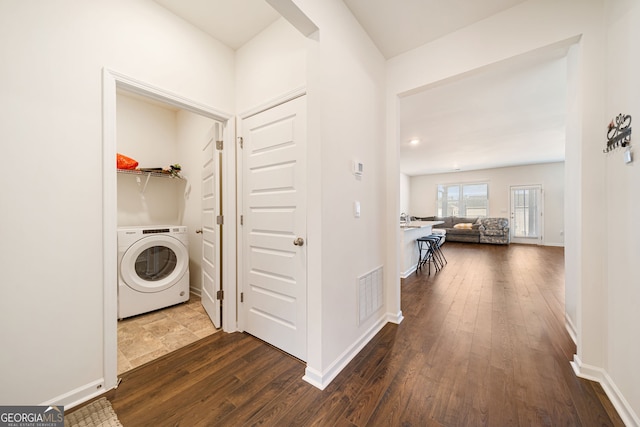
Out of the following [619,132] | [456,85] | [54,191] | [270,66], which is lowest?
[54,191]

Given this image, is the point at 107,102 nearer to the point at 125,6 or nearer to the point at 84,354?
the point at 125,6

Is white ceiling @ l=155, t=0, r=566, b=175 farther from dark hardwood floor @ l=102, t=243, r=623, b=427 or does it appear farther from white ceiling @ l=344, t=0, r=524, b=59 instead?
dark hardwood floor @ l=102, t=243, r=623, b=427

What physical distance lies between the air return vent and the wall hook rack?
5.82 feet

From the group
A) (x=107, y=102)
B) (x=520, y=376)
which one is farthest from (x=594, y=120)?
(x=107, y=102)

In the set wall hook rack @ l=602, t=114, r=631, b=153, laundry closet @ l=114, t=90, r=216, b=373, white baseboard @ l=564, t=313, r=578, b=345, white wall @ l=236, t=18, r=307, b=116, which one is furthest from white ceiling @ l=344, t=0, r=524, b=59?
white baseboard @ l=564, t=313, r=578, b=345

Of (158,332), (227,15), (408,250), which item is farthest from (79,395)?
(408,250)

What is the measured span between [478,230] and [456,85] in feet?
21.9

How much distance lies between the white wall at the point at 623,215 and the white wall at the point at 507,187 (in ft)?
26.9

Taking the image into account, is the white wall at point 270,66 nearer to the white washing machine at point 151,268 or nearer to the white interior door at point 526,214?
the white washing machine at point 151,268

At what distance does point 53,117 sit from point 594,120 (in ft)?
11.2

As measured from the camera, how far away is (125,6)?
1.58m

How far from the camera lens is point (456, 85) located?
280cm

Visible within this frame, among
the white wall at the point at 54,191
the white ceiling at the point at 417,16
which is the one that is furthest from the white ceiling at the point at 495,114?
the white wall at the point at 54,191

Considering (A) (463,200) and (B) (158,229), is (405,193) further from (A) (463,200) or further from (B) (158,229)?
(B) (158,229)
